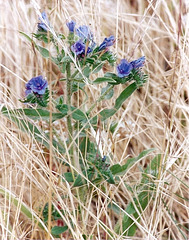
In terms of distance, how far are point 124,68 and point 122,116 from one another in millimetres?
397

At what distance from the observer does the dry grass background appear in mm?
1603

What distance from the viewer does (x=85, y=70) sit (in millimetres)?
1364

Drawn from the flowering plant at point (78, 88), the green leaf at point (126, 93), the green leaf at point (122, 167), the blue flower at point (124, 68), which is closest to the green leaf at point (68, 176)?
the flowering plant at point (78, 88)

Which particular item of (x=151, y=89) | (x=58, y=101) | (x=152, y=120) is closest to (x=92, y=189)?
(x=58, y=101)

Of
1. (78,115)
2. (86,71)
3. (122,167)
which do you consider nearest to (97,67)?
(86,71)

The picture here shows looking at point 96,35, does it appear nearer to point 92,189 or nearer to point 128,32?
point 128,32

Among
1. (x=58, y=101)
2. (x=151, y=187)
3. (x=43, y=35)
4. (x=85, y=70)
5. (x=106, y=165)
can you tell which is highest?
(x=43, y=35)

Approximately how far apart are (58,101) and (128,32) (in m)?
1.12

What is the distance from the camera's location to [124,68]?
1347 millimetres

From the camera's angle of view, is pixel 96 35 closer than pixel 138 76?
No

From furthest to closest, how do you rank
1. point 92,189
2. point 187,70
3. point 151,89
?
point 151,89 → point 187,70 → point 92,189

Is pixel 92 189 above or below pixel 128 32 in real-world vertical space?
below

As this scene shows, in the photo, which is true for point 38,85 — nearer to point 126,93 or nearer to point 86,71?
point 86,71

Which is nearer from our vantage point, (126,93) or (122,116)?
(126,93)
